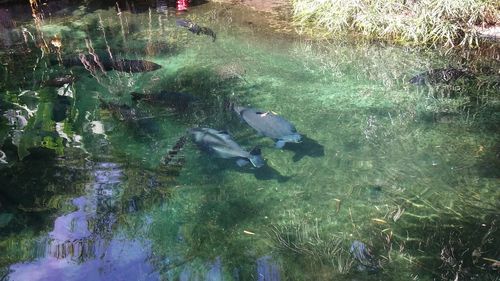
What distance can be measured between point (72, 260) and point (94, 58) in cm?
407

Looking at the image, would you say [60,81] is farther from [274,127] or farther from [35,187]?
[274,127]

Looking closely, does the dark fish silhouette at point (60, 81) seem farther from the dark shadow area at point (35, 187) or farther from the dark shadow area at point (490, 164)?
the dark shadow area at point (490, 164)

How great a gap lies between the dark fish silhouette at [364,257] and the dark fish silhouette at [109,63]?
3964 mm

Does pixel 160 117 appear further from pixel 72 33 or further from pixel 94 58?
pixel 72 33

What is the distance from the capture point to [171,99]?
17.3 feet

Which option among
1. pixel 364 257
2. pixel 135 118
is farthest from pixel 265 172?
pixel 135 118

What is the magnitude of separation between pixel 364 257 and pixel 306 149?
1.45m

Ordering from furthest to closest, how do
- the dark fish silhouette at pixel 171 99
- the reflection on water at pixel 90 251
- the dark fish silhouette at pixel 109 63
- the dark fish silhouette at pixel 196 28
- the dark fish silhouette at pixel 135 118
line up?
the dark fish silhouette at pixel 196 28 < the dark fish silhouette at pixel 109 63 < the dark fish silhouette at pixel 171 99 < the dark fish silhouette at pixel 135 118 < the reflection on water at pixel 90 251

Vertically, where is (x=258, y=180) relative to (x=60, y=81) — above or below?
below

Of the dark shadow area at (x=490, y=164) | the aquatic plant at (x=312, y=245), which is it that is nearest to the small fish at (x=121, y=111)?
the aquatic plant at (x=312, y=245)

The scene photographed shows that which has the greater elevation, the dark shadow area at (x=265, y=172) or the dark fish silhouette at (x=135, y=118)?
the dark fish silhouette at (x=135, y=118)

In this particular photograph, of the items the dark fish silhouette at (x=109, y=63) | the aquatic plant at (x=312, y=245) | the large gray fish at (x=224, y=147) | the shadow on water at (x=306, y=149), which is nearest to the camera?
the aquatic plant at (x=312, y=245)

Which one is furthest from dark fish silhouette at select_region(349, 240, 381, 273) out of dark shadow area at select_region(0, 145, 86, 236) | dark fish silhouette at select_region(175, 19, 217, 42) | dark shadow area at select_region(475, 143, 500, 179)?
dark fish silhouette at select_region(175, 19, 217, 42)

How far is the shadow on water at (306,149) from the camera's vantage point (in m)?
4.39
